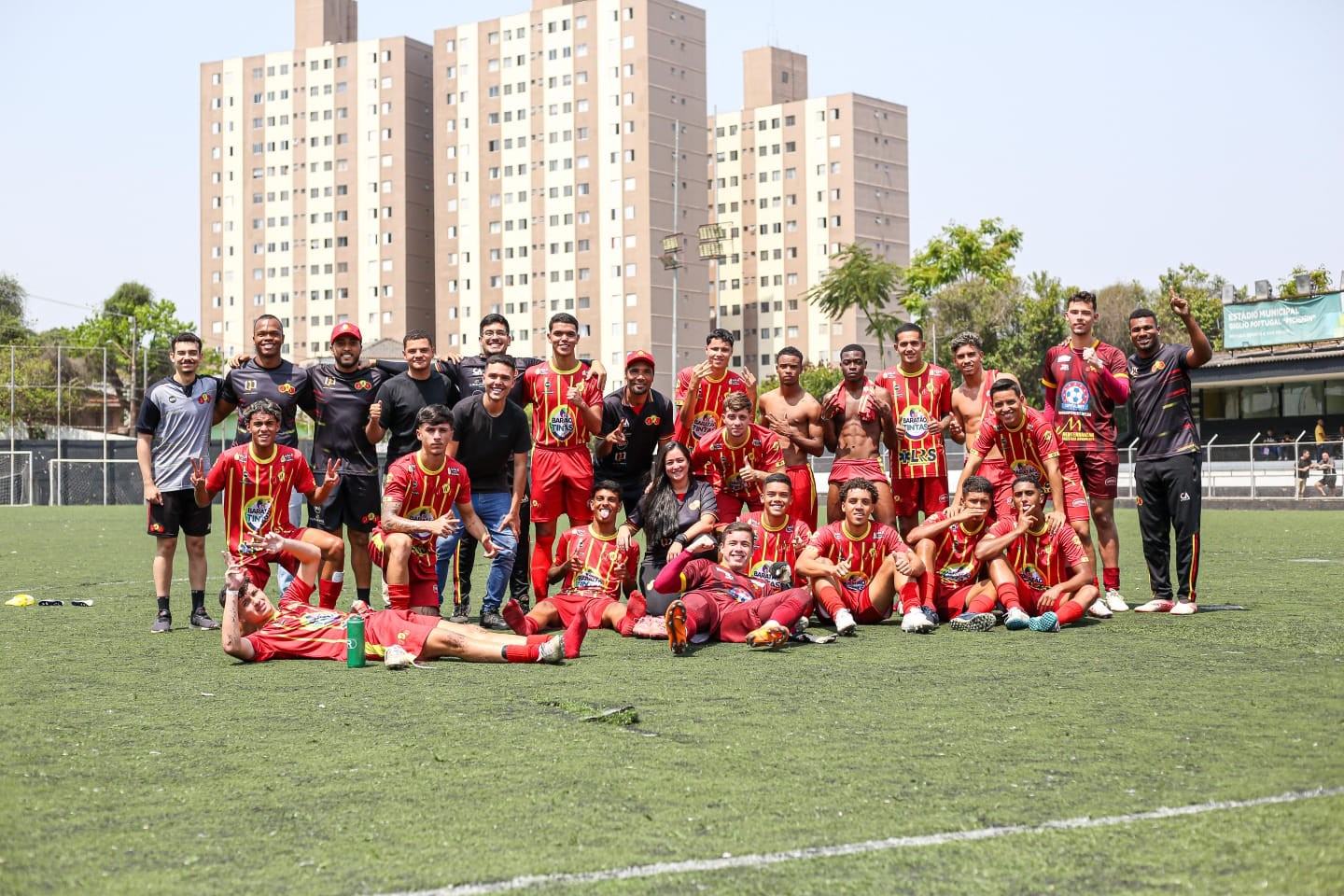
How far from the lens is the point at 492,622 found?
906 cm

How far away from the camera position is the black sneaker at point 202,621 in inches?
359

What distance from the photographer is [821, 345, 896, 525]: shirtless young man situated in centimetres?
984

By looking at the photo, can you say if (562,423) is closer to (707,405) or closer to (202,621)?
(707,405)

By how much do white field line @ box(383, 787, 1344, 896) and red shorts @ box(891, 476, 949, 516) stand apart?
586 cm

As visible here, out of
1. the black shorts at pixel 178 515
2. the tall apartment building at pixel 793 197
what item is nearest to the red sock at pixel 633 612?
the black shorts at pixel 178 515

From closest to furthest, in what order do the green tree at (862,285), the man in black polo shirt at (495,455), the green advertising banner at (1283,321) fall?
the man in black polo shirt at (495,455) → the green advertising banner at (1283,321) → the green tree at (862,285)

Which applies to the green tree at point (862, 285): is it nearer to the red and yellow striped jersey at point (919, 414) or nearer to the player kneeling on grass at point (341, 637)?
the red and yellow striped jersey at point (919, 414)

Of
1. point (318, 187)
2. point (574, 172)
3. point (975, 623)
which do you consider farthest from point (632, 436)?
point (318, 187)

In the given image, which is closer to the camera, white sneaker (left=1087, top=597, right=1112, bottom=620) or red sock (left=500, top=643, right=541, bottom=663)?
red sock (left=500, top=643, right=541, bottom=663)

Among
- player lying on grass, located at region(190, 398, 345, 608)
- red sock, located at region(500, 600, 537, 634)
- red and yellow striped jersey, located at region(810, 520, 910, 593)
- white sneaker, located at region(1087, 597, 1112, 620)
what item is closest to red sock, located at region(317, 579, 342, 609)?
player lying on grass, located at region(190, 398, 345, 608)

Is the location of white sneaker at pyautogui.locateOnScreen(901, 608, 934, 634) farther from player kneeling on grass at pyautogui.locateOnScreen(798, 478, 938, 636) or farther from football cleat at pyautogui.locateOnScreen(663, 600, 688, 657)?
football cleat at pyautogui.locateOnScreen(663, 600, 688, 657)

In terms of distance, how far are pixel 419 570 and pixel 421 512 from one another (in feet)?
1.17

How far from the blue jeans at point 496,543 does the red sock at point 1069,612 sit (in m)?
3.55

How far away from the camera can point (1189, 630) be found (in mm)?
8109
